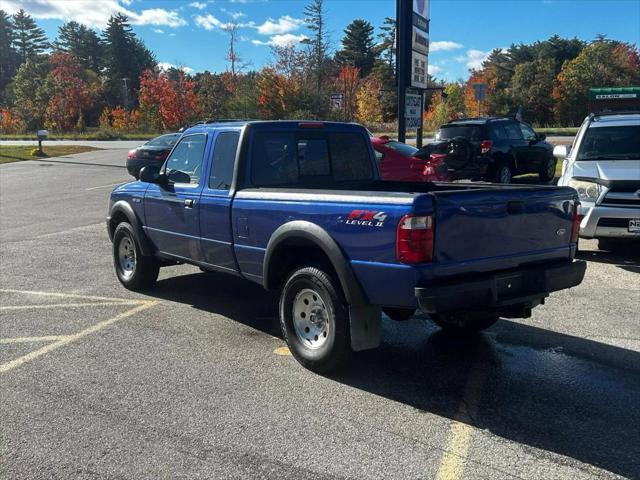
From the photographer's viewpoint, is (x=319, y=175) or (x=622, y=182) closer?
(x=319, y=175)

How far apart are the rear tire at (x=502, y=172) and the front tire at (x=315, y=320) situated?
9.91 meters

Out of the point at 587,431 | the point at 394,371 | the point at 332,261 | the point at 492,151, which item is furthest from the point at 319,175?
the point at 492,151

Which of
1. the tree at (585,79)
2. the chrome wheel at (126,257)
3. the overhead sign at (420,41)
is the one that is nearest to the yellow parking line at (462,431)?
the chrome wheel at (126,257)

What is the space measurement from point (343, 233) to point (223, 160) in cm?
184

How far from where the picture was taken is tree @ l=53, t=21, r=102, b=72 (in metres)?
95.5

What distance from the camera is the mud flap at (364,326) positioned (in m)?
4.16

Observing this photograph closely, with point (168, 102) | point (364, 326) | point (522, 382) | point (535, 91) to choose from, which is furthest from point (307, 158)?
point (535, 91)

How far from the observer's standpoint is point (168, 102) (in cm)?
5641

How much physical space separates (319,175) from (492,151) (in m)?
8.89

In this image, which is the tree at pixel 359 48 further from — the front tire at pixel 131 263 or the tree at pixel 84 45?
the front tire at pixel 131 263

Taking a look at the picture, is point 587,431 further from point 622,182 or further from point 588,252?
point 588,252

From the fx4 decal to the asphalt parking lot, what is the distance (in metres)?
1.22

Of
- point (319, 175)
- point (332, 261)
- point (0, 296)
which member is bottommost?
point (0, 296)

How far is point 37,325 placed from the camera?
18.7ft
